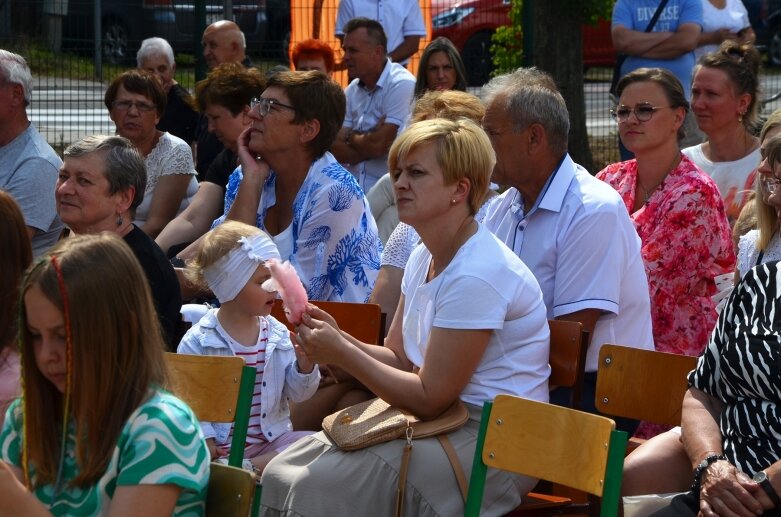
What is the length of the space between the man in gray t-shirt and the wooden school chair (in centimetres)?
310

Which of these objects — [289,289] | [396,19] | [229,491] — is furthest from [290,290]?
[396,19]

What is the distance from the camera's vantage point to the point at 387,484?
347 cm

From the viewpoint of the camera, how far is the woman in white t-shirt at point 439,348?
347cm

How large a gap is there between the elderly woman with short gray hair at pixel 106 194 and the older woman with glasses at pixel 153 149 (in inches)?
75.4

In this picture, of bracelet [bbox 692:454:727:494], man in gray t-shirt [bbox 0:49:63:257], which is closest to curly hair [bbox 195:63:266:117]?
man in gray t-shirt [bbox 0:49:63:257]

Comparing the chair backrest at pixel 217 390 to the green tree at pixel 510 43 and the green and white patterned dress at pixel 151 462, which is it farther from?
the green tree at pixel 510 43

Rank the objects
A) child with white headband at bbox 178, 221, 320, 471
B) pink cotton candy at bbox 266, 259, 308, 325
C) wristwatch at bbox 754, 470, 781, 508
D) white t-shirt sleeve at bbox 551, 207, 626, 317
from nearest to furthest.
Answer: wristwatch at bbox 754, 470, 781, 508 < pink cotton candy at bbox 266, 259, 308, 325 < child with white headband at bbox 178, 221, 320, 471 < white t-shirt sleeve at bbox 551, 207, 626, 317

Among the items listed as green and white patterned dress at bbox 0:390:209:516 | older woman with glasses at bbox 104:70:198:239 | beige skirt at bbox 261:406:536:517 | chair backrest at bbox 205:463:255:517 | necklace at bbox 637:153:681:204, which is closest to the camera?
green and white patterned dress at bbox 0:390:209:516

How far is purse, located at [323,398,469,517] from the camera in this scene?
345 cm

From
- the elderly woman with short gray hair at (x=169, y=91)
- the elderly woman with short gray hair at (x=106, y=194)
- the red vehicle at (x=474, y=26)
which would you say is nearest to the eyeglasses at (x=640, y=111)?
the elderly woman with short gray hair at (x=106, y=194)

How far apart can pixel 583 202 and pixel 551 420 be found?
1279 millimetres

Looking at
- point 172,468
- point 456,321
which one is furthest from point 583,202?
point 172,468

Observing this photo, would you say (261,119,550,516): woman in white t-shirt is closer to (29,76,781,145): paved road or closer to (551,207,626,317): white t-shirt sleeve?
(551,207,626,317): white t-shirt sleeve

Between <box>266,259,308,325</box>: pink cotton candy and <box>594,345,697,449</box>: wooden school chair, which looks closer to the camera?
<box>266,259,308,325</box>: pink cotton candy
